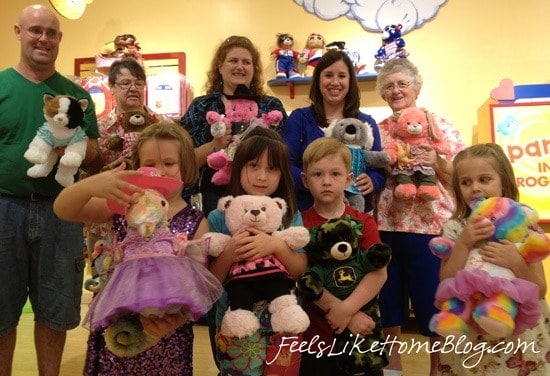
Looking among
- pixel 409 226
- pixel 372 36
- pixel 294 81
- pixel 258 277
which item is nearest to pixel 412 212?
pixel 409 226

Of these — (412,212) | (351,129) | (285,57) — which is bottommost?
(412,212)

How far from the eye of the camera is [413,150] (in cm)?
220

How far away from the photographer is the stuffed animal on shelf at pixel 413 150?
2123 millimetres

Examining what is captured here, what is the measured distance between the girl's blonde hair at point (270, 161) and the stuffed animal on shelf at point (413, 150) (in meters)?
0.71

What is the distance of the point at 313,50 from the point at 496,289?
2.63m

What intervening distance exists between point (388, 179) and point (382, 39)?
1.62 metres

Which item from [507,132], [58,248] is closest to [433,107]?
[507,132]

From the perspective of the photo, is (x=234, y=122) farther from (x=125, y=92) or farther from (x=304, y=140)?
(x=125, y=92)

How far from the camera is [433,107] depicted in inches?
141

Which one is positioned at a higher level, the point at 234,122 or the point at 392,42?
the point at 392,42

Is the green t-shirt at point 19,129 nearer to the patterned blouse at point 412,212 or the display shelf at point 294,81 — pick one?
the patterned blouse at point 412,212

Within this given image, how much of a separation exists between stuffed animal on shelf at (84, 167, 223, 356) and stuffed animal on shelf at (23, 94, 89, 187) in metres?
0.66

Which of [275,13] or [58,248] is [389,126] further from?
[275,13]

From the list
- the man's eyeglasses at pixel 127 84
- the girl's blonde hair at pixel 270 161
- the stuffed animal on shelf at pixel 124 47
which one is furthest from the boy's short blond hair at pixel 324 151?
the stuffed animal on shelf at pixel 124 47
